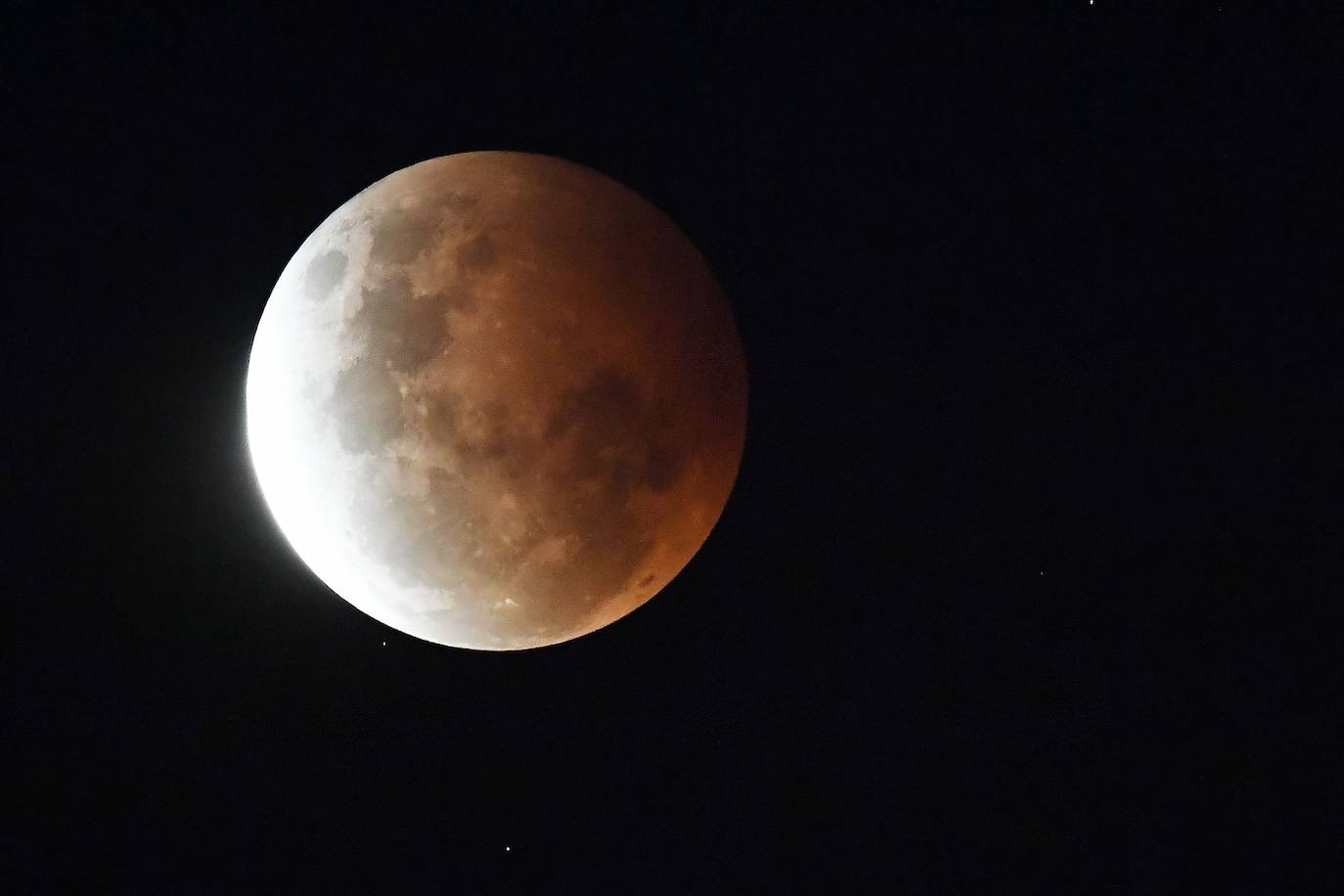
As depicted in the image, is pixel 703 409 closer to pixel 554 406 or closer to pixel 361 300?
pixel 554 406

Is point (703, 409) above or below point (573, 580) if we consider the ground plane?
above

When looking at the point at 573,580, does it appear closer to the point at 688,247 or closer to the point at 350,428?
the point at 350,428

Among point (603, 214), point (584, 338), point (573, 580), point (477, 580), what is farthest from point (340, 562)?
point (603, 214)

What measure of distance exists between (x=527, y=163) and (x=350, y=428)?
1410mm

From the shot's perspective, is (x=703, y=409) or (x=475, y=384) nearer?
(x=475, y=384)

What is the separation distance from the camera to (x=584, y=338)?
3.77 meters

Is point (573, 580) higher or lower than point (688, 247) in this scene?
lower

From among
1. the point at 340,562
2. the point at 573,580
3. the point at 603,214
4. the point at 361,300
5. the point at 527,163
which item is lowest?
the point at 573,580

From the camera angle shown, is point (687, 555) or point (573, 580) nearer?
point (573, 580)

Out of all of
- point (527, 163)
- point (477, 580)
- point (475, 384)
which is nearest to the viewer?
point (475, 384)

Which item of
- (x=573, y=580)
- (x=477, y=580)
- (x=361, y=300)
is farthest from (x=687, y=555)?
(x=361, y=300)

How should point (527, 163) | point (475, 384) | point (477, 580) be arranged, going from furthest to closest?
point (527, 163), point (477, 580), point (475, 384)

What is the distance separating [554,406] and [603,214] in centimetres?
92

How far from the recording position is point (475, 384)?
3.69 m
